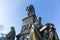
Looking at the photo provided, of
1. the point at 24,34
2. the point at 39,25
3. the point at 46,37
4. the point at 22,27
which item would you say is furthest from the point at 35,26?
the point at 22,27

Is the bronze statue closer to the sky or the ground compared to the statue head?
closer to the ground

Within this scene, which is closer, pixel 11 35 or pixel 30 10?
pixel 11 35

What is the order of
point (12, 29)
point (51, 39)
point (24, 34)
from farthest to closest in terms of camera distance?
point (24, 34) < point (12, 29) < point (51, 39)

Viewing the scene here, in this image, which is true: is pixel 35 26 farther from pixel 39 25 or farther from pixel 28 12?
pixel 28 12

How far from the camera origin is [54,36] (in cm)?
762

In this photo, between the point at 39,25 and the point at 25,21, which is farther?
the point at 25,21

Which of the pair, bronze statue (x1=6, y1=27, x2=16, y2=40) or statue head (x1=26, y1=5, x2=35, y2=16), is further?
statue head (x1=26, y1=5, x2=35, y2=16)

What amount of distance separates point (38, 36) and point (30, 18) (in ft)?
23.4

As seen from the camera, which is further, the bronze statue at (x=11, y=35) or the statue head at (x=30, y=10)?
the statue head at (x=30, y=10)

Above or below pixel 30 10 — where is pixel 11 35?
below

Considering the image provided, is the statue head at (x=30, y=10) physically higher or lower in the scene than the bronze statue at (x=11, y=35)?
higher

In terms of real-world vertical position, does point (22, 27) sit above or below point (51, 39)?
above


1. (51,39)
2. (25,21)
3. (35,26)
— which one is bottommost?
(51,39)

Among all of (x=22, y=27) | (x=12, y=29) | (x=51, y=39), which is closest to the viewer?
(x=51, y=39)
